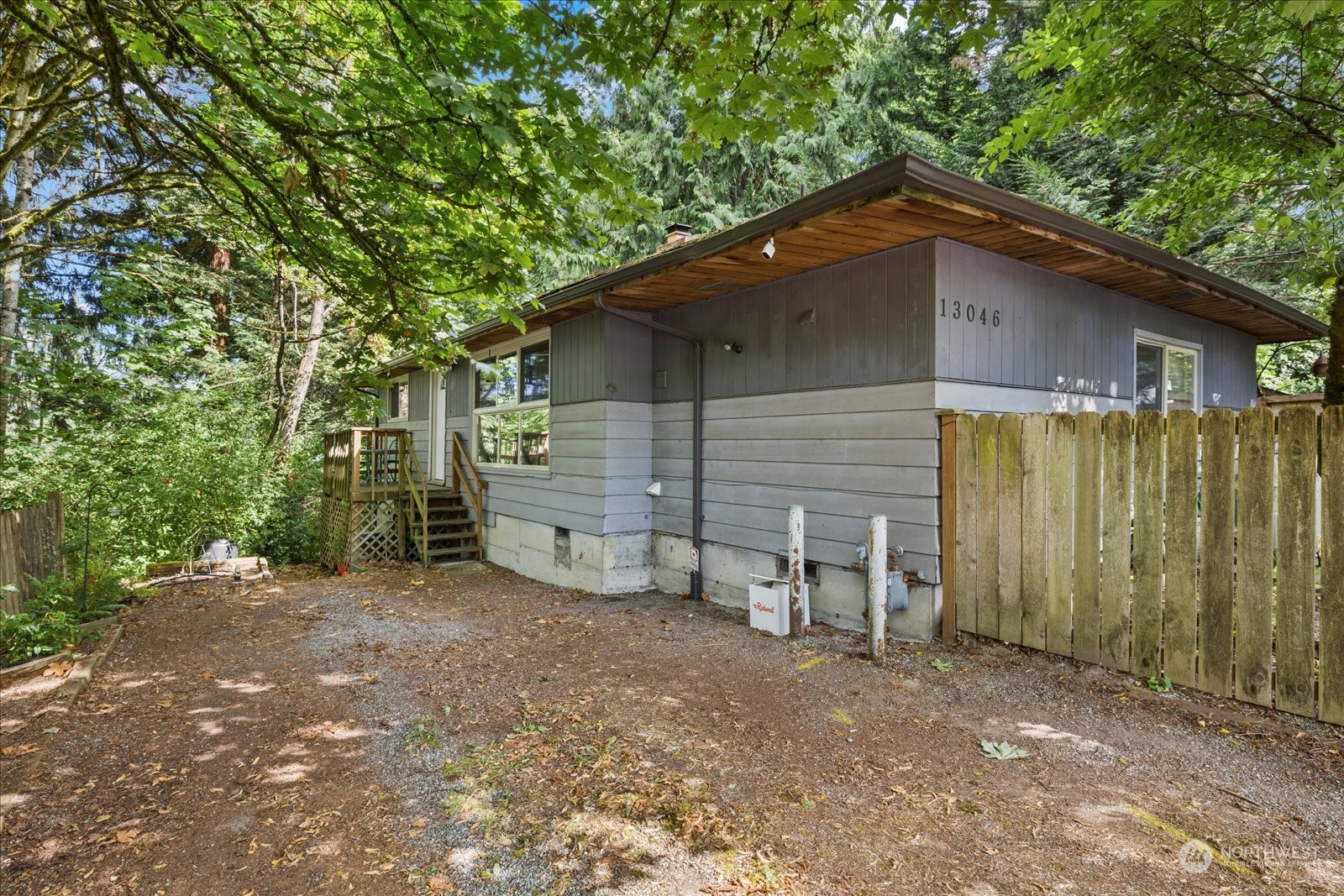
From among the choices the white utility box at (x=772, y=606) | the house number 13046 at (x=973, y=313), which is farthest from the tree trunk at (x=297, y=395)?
the house number 13046 at (x=973, y=313)

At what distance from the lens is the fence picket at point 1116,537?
3.72m

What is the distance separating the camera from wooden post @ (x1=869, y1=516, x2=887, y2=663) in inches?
169

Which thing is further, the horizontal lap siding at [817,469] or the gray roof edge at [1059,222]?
the horizontal lap siding at [817,469]

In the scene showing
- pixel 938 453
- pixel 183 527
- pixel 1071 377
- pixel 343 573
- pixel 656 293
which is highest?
pixel 656 293

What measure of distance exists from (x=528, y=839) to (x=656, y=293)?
195 inches

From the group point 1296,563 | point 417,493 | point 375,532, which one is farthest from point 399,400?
point 1296,563

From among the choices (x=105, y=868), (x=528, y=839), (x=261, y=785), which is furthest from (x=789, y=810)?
(x=105, y=868)

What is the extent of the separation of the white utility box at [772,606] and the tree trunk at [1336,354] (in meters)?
4.52

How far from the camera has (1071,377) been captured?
5773 millimetres

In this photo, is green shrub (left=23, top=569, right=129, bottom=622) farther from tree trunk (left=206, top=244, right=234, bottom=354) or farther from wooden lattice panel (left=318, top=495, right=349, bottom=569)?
tree trunk (left=206, top=244, right=234, bottom=354)

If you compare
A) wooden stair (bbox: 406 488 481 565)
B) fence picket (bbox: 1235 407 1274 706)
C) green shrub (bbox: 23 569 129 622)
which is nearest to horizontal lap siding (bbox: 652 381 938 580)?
fence picket (bbox: 1235 407 1274 706)

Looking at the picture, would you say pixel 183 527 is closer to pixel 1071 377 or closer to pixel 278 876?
pixel 278 876

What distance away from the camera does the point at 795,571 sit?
4926mm

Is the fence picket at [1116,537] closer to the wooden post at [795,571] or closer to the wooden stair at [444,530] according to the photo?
the wooden post at [795,571]
